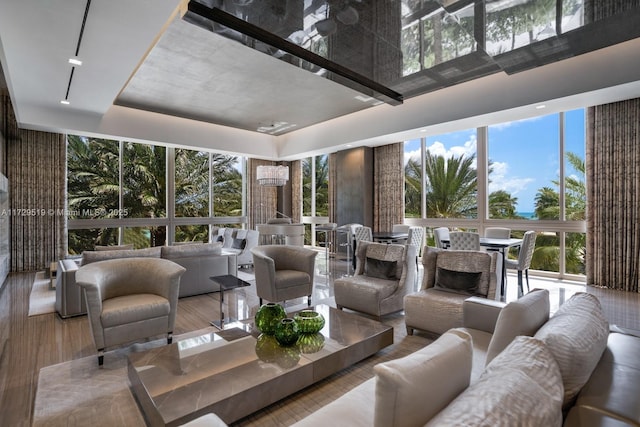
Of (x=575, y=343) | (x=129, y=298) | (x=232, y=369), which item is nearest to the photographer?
(x=575, y=343)

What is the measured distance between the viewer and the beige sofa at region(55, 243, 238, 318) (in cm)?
388

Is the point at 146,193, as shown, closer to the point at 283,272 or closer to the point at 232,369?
the point at 283,272

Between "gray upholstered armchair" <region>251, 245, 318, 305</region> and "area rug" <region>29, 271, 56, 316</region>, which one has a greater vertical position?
"gray upholstered armchair" <region>251, 245, 318, 305</region>

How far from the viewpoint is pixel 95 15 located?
313 cm

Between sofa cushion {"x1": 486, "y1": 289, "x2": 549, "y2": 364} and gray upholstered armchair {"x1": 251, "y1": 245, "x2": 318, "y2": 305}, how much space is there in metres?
2.76

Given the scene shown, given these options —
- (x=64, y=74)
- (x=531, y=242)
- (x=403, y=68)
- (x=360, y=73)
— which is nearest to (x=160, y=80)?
(x=64, y=74)

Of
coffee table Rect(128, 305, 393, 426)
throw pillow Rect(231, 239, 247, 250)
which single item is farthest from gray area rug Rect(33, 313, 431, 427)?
throw pillow Rect(231, 239, 247, 250)

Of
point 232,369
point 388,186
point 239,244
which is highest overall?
point 388,186

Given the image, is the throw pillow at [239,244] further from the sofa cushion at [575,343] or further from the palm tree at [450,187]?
the sofa cushion at [575,343]

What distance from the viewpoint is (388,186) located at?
27.4ft

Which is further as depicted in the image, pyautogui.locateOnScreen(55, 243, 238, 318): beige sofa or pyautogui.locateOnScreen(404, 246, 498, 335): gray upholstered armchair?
pyautogui.locateOnScreen(55, 243, 238, 318): beige sofa

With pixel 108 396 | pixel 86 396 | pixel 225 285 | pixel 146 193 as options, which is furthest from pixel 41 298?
pixel 146 193

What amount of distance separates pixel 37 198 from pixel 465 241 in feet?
27.3

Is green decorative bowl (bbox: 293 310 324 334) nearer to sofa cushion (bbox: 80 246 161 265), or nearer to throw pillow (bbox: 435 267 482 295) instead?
throw pillow (bbox: 435 267 482 295)
